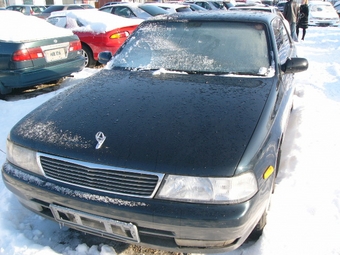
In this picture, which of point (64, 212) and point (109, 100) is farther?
point (109, 100)

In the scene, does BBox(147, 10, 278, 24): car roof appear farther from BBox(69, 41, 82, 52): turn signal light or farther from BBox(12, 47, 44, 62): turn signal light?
BBox(69, 41, 82, 52): turn signal light

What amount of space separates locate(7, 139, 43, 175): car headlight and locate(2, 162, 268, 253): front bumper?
6cm

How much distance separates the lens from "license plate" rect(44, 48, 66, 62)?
5.04m

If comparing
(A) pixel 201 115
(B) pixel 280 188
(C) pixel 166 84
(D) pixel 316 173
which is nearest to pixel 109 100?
(C) pixel 166 84

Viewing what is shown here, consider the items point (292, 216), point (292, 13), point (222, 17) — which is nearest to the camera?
point (292, 216)

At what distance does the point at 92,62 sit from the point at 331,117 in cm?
529

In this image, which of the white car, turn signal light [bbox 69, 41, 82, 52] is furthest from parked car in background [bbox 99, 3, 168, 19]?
the white car

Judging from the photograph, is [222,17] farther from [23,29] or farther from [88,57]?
[88,57]

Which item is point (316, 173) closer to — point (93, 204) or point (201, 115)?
point (201, 115)

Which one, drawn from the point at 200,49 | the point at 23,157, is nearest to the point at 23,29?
the point at 200,49

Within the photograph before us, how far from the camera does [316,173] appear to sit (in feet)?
8.96

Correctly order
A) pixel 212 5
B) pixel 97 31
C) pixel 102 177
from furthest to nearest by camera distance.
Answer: pixel 212 5
pixel 97 31
pixel 102 177

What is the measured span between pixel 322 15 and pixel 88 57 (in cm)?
1483

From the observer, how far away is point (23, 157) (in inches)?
78.4
